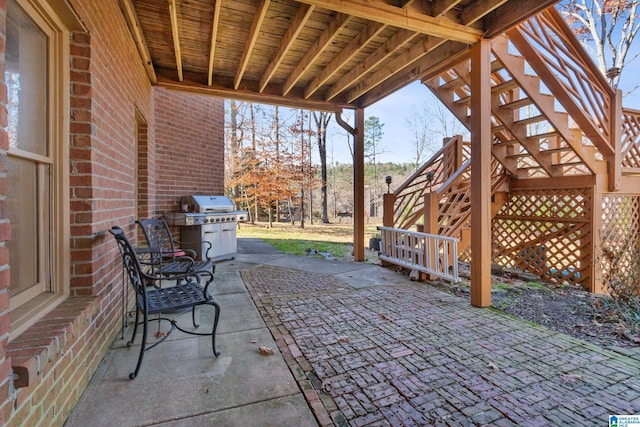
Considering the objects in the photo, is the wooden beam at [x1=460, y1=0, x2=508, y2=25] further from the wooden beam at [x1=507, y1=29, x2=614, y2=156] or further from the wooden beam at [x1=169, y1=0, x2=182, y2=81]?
the wooden beam at [x1=169, y1=0, x2=182, y2=81]

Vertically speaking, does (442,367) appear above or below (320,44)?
below

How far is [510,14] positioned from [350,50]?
5.59 ft

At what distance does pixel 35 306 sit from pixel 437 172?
21.2ft

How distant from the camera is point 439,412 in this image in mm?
1677

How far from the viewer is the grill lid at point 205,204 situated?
5207 mm

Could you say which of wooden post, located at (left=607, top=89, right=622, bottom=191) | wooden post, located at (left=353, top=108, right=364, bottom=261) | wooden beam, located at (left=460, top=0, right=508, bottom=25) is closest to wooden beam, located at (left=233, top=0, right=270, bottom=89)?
wooden beam, located at (left=460, top=0, right=508, bottom=25)

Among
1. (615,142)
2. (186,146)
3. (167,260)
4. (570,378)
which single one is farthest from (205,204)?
(615,142)

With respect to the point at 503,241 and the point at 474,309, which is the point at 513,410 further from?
the point at 503,241

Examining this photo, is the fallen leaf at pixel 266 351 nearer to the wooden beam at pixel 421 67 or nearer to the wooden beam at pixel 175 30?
the wooden beam at pixel 175 30

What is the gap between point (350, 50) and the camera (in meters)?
3.79

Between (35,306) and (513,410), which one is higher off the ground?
(35,306)

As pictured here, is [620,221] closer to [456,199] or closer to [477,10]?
[456,199]

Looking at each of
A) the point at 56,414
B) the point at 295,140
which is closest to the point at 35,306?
the point at 56,414

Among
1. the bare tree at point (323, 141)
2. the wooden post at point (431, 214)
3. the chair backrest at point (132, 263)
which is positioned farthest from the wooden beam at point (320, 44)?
the bare tree at point (323, 141)
